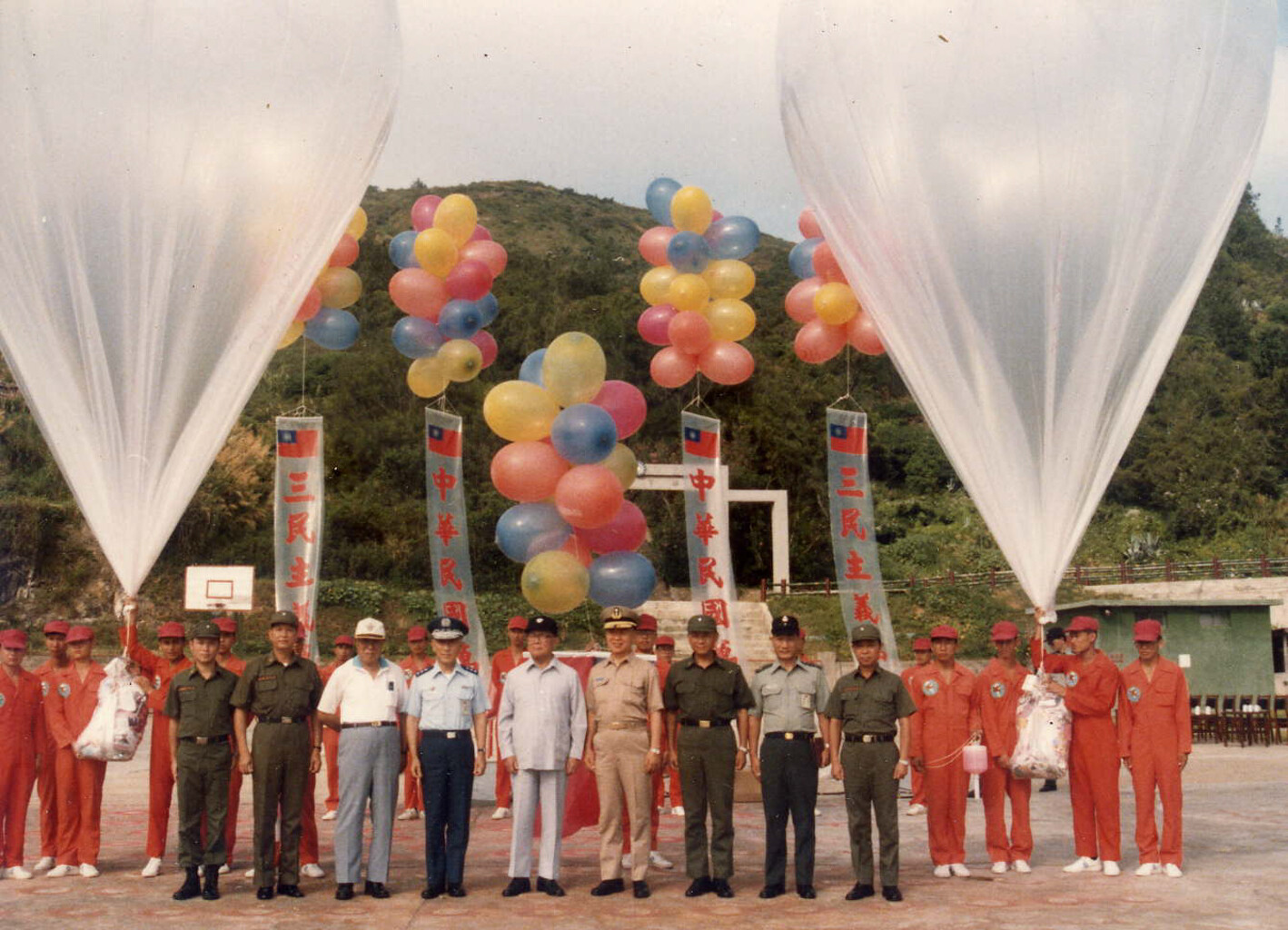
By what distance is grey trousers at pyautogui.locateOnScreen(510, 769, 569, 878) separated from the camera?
705cm

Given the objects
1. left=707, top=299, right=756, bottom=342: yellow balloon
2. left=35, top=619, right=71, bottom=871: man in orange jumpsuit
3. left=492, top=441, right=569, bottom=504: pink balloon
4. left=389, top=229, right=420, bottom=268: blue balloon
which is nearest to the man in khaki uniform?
left=35, top=619, right=71, bottom=871: man in orange jumpsuit

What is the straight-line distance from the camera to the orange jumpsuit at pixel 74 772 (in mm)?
7656

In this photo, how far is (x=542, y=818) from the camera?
23.6 ft

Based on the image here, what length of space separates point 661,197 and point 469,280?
2.08 m

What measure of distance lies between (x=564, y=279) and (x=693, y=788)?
39.6 meters

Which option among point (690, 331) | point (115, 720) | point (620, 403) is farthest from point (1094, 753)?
point (690, 331)

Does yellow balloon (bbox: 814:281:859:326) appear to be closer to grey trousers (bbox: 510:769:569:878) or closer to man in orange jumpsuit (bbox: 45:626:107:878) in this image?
grey trousers (bbox: 510:769:569:878)

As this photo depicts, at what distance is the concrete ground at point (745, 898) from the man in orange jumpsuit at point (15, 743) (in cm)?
27

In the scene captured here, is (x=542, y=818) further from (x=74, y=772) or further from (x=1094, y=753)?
(x=1094, y=753)

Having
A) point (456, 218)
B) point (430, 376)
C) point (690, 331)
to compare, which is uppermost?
point (456, 218)

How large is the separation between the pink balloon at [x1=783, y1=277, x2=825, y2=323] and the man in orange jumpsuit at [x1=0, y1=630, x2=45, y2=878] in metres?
7.34

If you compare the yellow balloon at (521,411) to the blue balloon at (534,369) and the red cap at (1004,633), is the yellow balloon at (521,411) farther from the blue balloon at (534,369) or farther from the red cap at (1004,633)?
the red cap at (1004,633)

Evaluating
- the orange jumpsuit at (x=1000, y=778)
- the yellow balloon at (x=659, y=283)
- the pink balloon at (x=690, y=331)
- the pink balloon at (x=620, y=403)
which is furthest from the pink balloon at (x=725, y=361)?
the orange jumpsuit at (x=1000, y=778)

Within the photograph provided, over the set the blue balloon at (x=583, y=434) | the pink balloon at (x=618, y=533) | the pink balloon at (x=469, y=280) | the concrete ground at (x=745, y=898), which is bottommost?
the concrete ground at (x=745, y=898)
